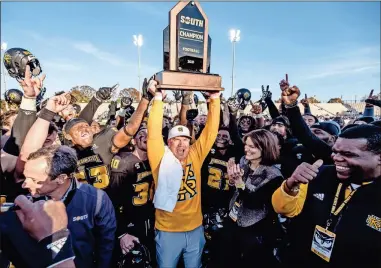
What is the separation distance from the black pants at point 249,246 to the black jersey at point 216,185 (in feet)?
2.24

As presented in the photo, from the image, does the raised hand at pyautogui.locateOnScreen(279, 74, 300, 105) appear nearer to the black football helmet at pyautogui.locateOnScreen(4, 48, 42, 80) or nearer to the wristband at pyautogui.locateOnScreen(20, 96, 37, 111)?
the wristband at pyautogui.locateOnScreen(20, 96, 37, 111)

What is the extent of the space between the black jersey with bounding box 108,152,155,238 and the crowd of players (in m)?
0.01

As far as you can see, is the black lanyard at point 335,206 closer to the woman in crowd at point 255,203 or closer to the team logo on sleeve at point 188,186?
the woman in crowd at point 255,203

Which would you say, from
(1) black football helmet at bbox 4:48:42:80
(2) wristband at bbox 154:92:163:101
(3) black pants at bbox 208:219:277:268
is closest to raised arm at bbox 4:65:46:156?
(1) black football helmet at bbox 4:48:42:80

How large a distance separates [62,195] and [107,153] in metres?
1.46

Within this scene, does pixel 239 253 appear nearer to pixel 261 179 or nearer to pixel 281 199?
pixel 261 179

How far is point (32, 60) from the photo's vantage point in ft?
8.71

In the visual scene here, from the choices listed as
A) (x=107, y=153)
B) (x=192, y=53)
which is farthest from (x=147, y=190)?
(x=192, y=53)

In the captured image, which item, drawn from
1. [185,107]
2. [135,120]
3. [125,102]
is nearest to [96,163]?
[135,120]

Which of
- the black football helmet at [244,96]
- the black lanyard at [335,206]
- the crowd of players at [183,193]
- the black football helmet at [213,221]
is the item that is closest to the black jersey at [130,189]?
the crowd of players at [183,193]

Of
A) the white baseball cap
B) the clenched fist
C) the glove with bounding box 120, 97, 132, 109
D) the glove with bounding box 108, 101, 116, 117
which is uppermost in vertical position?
the glove with bounding box 120, 97, 132, 109

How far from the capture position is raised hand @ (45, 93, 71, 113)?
2.15m

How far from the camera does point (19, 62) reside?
2.65 meters

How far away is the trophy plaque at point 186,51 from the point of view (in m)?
2.76
